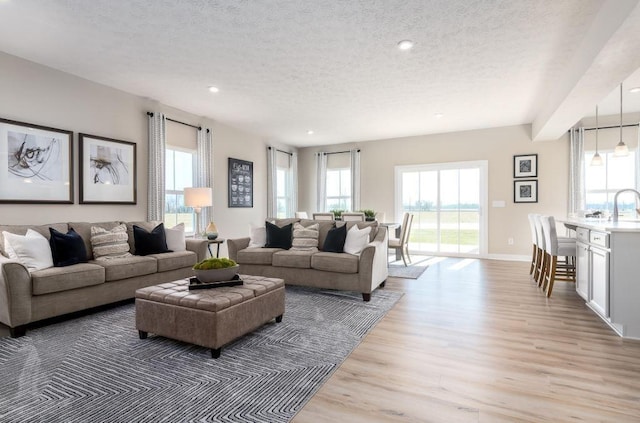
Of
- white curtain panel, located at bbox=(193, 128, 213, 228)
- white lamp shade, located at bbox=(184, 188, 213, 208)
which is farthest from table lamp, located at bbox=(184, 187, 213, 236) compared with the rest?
white curtain panel, located at bbox=(193, 128, 213, 228)

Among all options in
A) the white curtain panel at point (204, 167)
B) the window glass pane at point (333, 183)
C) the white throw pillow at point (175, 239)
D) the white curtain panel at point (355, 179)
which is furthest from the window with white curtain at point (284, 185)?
the white throw pillow at point (175, 239)

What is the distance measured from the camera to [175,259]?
4.14 m

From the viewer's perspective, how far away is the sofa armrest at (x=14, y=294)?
2.75m

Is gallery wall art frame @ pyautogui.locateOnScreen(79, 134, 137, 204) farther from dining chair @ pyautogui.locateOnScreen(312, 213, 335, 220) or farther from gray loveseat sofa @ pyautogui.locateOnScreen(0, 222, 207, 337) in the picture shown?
dining chair @ pyautogui.locateOnScreen(312, 213, 335, 220)

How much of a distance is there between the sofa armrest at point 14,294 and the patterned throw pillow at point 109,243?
0.85 meters

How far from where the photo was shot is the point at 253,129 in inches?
268

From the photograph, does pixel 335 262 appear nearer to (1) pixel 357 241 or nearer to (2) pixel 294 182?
(1) pixel 357 241

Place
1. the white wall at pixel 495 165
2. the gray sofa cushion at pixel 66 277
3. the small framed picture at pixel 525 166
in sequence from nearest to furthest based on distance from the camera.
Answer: the gray sofa cushion at pixel 66 277 < the white wall at pixel 495 165 < the small framed picture at pixel 525 166

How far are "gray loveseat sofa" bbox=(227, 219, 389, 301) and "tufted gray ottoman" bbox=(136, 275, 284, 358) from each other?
4.18ft

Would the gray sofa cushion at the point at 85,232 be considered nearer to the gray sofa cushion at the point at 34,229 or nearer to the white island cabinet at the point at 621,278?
the gray sofa cushion at the point at 34,229

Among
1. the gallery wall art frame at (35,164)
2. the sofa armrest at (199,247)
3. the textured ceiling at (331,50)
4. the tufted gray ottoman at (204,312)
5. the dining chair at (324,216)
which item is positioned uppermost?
the textured ceiling at (331,50)

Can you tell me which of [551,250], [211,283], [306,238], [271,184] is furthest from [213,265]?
[271,184]

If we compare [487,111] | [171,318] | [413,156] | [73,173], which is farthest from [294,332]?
[413,156]

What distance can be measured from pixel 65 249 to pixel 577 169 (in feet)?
25.5
